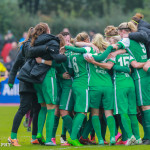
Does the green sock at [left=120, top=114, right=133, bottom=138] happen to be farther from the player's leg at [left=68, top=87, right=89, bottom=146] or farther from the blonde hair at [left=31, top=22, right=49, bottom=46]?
the blonde hair at [left=31, top=22, right=49, bottom=46]

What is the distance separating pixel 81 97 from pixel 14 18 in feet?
109

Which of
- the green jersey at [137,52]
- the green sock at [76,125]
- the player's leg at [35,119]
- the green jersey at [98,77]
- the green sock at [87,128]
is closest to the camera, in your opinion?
the green sock at [76,125]

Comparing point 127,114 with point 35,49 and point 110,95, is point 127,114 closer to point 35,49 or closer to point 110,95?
point 110,95

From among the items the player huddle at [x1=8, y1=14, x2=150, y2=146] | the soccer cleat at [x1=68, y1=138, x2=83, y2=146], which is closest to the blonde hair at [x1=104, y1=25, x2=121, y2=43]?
the player huddle at [x1=8, y1=14, x2=150, y2=146]

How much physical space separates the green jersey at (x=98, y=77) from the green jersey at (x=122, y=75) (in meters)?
0.14

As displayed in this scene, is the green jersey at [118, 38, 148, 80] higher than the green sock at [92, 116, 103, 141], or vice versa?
the green jersey at [118, 38, 148, 80]

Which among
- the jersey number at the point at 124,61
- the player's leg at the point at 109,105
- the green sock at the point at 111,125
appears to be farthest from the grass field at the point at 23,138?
the jersey number at the point at 124,61

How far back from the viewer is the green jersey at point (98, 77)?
30.3 feet

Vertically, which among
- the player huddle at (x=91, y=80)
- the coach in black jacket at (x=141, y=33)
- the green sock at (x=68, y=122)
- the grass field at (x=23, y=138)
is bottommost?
the grass field at (x=23, y=138)

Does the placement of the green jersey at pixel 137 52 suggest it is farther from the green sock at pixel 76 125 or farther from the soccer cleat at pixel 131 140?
the green sock at pixel 76 125

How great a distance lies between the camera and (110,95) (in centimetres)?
927

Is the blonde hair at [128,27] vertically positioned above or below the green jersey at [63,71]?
above

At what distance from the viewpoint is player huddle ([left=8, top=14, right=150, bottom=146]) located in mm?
9188

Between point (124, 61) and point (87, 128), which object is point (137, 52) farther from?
point (87, 128)
